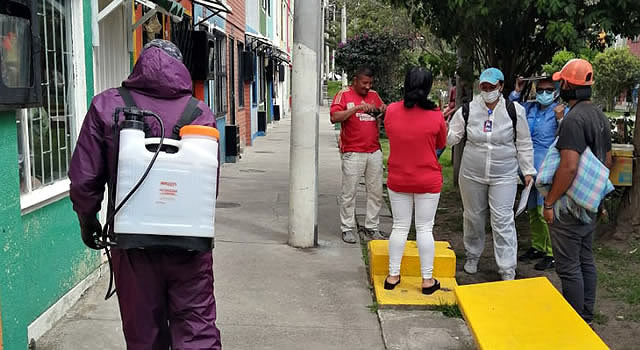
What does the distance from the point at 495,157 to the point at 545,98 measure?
1.09 metres

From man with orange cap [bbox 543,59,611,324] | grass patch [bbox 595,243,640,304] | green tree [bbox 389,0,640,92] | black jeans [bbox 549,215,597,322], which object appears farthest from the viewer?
green tree [bbox 389,0,640,92]

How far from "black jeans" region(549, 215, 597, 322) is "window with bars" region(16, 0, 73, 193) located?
136 inches

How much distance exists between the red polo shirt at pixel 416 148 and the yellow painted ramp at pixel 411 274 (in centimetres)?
78

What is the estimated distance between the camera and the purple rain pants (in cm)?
295

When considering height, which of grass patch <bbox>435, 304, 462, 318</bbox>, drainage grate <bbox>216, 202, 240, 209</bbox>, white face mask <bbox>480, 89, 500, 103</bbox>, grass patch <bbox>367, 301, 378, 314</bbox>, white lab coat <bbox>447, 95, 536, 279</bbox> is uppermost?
white face mask <bbox>480, 89, 500, 103</bbox>

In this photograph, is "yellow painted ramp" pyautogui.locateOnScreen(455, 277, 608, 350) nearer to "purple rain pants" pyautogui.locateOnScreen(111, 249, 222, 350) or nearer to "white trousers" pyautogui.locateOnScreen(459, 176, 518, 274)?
"white trousers" pyautogui.locateOnScreen(459, 176, 518, 274)

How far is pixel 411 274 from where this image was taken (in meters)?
5.43

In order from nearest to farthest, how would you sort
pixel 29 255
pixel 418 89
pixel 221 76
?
1. pixel 29 255
2. pixel 418 89
3. pixel 221 76

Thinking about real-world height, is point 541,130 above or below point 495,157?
above

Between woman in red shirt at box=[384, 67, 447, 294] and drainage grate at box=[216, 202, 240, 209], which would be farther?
drainage grate at box=[216, 202, 240, 209]

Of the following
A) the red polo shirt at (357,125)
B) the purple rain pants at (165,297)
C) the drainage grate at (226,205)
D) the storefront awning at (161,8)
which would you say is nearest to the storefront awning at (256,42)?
the drainage grate at (226,205)

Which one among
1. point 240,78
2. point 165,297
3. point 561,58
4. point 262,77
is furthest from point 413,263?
point 262,77

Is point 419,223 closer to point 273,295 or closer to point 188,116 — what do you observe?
point 273,295

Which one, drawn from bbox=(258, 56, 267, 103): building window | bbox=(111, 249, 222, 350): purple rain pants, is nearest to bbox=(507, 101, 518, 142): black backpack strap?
bbox=(111, 249, 222, 350): purple rain pants
